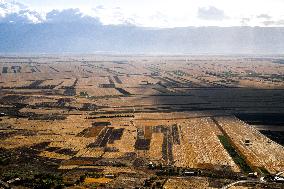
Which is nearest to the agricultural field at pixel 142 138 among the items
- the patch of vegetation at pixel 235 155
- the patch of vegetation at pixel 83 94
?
the patch of vegetation at pixel 235 155

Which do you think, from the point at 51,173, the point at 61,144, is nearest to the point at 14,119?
the point at 61,144

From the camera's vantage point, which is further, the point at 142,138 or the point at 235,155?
the point at 142,138

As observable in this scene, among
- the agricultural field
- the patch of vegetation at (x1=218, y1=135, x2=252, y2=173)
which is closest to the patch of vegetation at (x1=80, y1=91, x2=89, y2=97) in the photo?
the agricultural field

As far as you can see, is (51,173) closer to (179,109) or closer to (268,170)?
(268,170)

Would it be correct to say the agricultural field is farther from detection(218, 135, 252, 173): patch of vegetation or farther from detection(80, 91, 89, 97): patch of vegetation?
detection(80, 91, 89, 97): patch of vegetation

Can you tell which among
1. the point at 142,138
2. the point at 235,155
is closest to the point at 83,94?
the point at 142,138

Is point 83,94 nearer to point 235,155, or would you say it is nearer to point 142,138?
point 142,138
